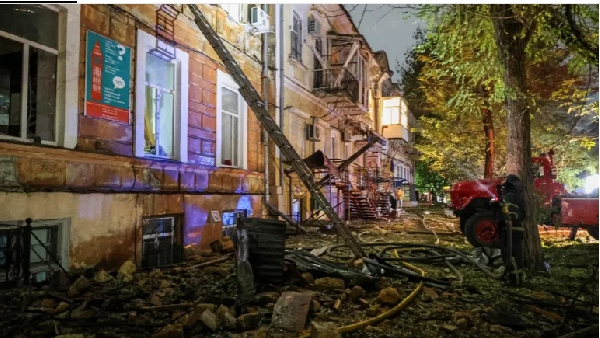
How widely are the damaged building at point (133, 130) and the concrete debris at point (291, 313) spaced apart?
3.89 meters

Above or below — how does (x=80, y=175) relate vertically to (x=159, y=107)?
below

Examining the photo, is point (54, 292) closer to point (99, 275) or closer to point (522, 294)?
point (99, 275)

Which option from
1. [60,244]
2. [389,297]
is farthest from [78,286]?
[389,297]

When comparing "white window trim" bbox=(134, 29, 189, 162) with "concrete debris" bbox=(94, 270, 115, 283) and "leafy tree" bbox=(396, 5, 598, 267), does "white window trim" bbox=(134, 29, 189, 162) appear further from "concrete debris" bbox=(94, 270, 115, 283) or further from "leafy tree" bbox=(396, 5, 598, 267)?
"leafy tree" bbox=(396, 5, 598, 267)

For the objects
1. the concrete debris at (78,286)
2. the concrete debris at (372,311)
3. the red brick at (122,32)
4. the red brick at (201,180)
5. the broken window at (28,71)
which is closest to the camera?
the concrete debris at (372,311)

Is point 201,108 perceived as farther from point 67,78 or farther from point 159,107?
point 67,78

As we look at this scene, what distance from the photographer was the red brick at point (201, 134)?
9.19 m

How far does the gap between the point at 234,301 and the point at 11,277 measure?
3.38 m

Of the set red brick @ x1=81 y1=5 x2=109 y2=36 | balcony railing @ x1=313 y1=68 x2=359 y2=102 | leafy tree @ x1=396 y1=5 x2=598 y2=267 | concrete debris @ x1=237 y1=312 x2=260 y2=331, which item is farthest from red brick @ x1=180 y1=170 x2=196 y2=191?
balcony railing @ x1=313 y1=68 x2=359 y2=102

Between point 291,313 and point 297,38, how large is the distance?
12.7 m

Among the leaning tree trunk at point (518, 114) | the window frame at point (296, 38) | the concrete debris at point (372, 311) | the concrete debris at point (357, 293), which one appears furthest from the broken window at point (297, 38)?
the concrete debris at point (372, 311)

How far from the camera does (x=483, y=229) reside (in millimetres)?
10070

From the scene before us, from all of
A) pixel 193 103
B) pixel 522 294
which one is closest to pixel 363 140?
pixel 193 103

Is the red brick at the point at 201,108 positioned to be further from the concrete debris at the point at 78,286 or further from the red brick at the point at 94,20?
the concrete debris at the point at 78,286
